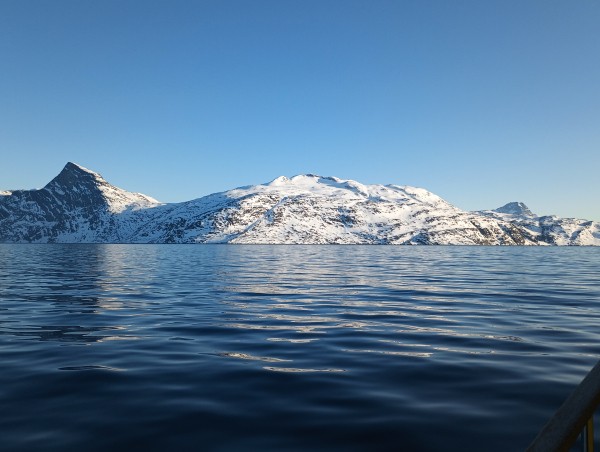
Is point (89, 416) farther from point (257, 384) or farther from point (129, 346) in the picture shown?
point (129, 346)

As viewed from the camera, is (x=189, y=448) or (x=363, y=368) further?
(x=363, y=368)

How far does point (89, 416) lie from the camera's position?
25.5ft

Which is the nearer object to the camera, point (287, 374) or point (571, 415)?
point (571, 415)

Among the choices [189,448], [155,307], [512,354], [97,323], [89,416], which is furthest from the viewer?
[155,307]

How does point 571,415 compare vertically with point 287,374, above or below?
above

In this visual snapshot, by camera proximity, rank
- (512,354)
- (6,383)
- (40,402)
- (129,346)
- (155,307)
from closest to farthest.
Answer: (40,402)
(6,383)
(512,354)
(129,346)
(155,307)

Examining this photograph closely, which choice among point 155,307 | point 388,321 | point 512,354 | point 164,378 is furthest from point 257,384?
point 155,307

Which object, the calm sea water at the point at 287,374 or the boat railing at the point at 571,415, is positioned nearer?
the boat railing at the point at 571,415

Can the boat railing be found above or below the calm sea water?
above

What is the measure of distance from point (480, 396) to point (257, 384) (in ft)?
15.8

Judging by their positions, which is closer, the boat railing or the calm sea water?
the boat railing

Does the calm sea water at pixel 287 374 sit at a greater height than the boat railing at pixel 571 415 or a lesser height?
lesser

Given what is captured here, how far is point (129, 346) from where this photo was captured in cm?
1367

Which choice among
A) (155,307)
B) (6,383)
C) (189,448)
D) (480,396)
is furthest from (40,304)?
(480,396)
